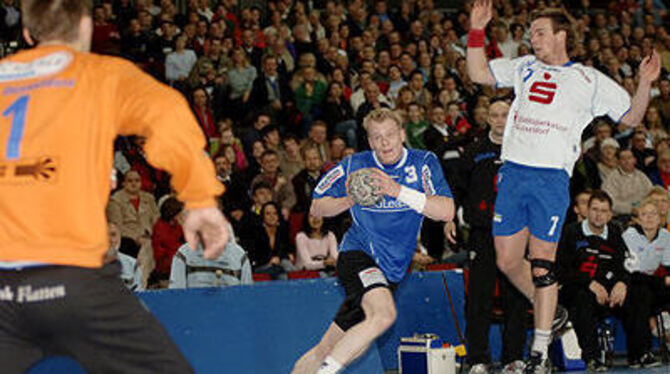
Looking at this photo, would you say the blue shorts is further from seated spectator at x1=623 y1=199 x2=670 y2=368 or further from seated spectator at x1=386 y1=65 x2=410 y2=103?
seated spectator at x1=386 y1=65 x2=410 y2=103

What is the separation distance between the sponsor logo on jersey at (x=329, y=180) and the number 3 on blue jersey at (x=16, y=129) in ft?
13.3

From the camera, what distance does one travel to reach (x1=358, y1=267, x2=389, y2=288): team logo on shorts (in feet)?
23.0

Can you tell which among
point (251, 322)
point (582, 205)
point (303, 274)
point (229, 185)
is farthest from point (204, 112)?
point (251, 322)

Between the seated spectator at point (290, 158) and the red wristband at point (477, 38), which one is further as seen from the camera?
the seated spectator at point (290, 158)

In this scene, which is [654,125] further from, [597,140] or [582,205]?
[582,205]

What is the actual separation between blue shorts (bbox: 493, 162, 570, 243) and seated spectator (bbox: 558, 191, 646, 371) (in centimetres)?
306

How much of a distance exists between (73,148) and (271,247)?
8.07m

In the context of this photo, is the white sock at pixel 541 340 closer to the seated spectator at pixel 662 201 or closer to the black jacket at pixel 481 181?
the black jacket at pixel 481 181

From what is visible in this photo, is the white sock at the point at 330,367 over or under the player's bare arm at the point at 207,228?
under

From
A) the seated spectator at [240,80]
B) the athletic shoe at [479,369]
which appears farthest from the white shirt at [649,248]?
the seated spectator at [240,80]

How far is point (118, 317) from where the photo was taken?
3.46 m

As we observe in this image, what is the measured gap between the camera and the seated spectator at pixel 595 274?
10.3 meters

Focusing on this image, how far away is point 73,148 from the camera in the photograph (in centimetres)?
356

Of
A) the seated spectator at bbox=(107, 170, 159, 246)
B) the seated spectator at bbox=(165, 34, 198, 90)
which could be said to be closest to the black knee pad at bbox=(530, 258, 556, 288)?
the seated spectator at bbox=(107, 170, 159, 246)
